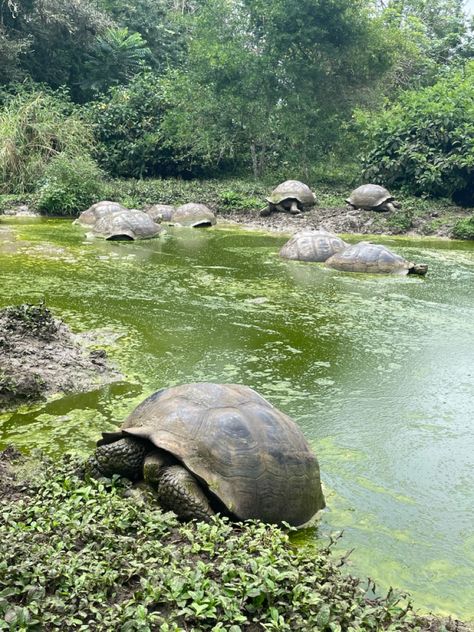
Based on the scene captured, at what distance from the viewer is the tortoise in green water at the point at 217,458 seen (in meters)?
2.89

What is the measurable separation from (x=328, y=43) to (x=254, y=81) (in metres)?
2.18

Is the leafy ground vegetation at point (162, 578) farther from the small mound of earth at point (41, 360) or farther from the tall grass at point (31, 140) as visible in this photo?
the tall grass at point (31, 140)

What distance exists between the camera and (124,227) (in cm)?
1173

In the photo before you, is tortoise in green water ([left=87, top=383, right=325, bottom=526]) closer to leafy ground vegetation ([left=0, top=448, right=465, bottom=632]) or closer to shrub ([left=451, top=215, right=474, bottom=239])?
leafy ground vegetation ([left=0, top=448, right=465, bottom=632])

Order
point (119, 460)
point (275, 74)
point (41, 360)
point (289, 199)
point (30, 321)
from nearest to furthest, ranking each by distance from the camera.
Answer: point (119, 460) < point (41, 360) < point (30, 321) < point (289, 199) < point (275, 74)

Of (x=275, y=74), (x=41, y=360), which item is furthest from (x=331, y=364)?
(x=275, y=74)

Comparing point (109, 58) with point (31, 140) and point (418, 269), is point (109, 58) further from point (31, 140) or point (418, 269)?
point (418, 269)

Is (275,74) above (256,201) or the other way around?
above

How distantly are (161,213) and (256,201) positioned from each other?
2.56m

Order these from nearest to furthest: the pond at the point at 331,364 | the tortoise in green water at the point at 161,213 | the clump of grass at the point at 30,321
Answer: the pond at the point at 331,364 → the clump of grass at the point at 30,321 → the tortoise in green water at the point at 161,213

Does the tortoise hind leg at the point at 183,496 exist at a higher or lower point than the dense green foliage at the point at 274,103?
lower

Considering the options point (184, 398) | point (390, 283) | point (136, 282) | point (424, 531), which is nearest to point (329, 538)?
point (424, 531)

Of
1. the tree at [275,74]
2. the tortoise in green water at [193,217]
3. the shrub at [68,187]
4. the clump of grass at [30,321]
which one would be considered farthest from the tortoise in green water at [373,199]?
the clump of grass at [30,321]

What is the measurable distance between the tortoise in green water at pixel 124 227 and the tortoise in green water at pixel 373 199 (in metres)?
4.94
